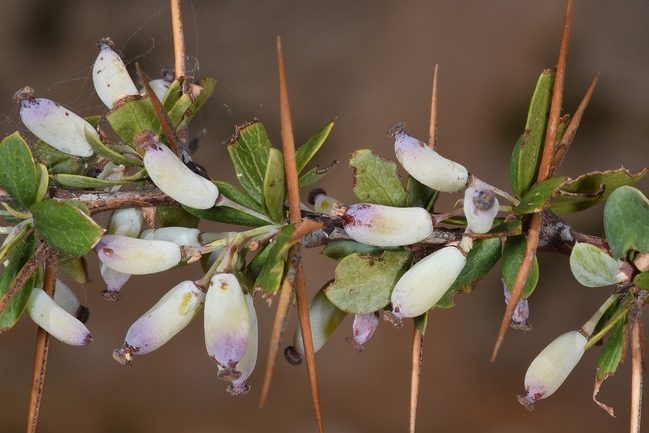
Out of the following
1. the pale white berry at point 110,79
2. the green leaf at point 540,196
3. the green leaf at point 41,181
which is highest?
the pale white berry at point 110,79

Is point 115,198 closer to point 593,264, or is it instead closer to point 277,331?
point 277,331

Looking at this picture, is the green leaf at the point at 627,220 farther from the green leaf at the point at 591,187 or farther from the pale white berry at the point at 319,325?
the pale white berry at the point at 319,325

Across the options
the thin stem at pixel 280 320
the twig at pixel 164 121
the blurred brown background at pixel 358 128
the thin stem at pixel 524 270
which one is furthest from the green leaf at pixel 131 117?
the blurred brown background at pixel 358 128

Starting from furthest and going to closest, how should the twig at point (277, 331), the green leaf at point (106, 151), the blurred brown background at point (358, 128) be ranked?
the blurred brown background at point (358, 128), the green leaf at point (106, 151), the twig at point (277, 331)

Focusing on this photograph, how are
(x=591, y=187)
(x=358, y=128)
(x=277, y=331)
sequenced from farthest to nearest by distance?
(x=358, y=128)
(x=591, y=187)
(x=277, y=331)

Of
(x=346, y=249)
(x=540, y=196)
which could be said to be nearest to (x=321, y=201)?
(x=346, y=249)

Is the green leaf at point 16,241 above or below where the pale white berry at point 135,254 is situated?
above

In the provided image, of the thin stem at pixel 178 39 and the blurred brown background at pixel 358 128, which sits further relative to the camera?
the blurred brown background at pixel 358 128

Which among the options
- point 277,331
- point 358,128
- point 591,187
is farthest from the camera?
point 358,128
